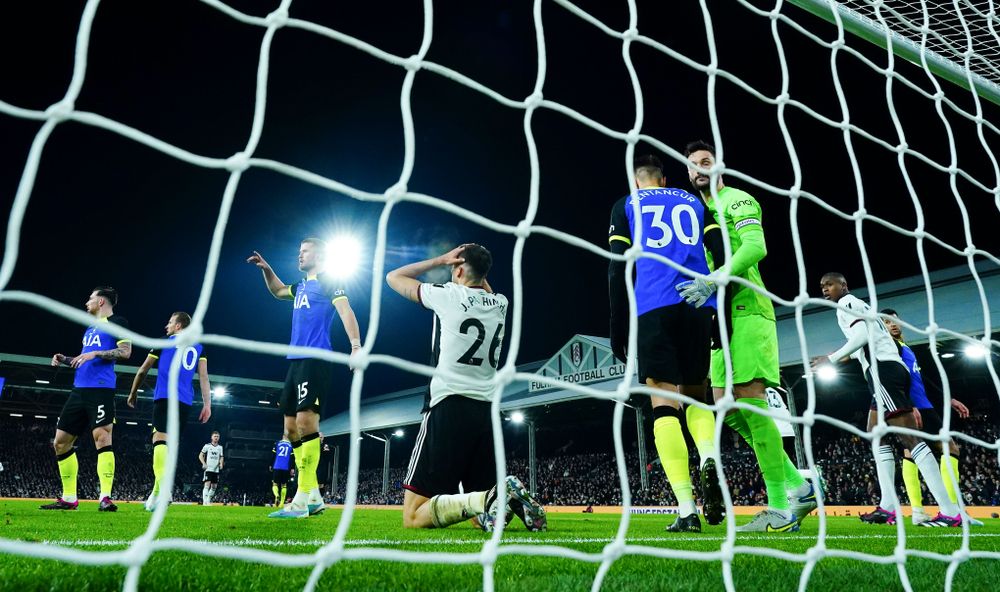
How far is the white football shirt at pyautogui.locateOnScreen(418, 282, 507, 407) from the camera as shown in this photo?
3703 millimetres

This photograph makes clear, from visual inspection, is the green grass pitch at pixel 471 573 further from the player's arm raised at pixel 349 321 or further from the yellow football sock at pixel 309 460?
the yellow football sock at pixel 309 460

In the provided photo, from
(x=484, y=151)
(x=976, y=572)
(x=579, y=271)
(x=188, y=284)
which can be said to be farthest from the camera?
(x=188, y=284)

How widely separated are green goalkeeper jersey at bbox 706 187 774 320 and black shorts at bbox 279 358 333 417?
3253 mm

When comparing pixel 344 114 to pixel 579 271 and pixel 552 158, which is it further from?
pixel 579 271

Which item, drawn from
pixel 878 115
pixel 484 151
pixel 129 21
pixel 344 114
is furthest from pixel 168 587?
pixel 344 114

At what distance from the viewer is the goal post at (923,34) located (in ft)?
10.3

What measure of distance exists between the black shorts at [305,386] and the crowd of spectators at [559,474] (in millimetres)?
12903

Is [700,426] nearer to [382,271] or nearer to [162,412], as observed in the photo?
[382,271]

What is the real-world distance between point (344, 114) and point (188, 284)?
1143 cm

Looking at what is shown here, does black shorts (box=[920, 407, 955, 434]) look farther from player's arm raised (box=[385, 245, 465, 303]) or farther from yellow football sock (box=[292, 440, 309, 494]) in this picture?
yellow football sock (box=[292, 440, 309, 494])

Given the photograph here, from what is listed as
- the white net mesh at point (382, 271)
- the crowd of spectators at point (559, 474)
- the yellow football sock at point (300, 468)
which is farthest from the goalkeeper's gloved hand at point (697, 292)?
the crowd of spectators at point (559, 474)

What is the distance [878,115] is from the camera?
54.4 feet

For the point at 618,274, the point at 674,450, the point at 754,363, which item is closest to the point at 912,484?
the point at 754,363

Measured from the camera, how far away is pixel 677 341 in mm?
3275
